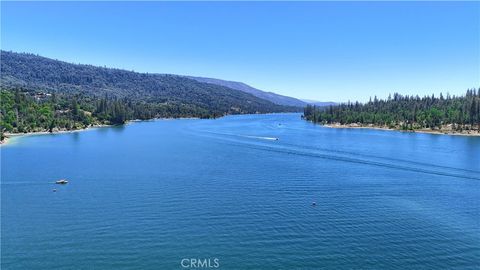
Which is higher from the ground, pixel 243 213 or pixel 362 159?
pixel 362 159

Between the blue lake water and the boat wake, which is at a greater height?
the boat wake

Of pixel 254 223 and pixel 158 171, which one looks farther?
pixel 158 171

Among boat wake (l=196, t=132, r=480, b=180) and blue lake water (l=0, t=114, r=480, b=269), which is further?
boat wake (l=196, t=132, r=480, b=180)

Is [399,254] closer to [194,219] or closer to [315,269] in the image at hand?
[315,269]

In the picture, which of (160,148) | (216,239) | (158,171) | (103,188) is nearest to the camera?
(216,239)

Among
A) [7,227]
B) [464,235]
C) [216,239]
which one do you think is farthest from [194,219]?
[464,235]

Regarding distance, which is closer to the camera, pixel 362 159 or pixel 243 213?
pixel 243 213

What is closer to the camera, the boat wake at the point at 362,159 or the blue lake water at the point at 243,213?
the blue lake water at the point at 243,213

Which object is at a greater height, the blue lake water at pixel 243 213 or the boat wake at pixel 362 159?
the boat wake at pixel 362 159
